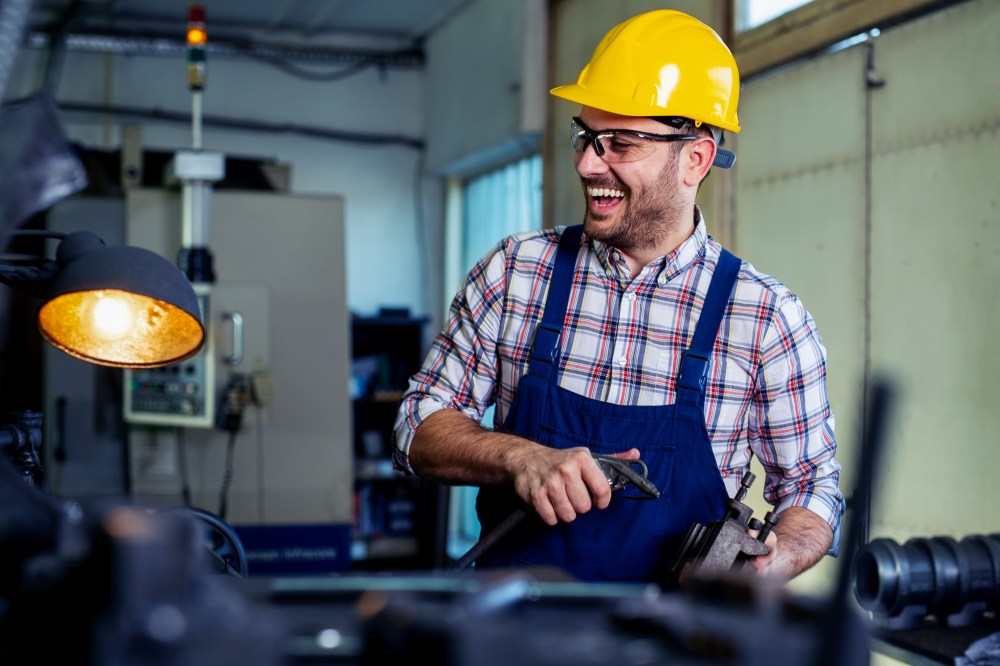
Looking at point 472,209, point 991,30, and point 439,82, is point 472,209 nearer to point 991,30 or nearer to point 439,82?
point 439,82

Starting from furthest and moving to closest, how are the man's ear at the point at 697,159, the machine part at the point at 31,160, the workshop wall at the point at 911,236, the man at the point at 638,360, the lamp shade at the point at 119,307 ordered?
the workshop wall at the point at 911,236, the man's ear at the point at 697,159, the man at the point at 638,360, the lamp shade at the point at 119,307, the machine part at the point at 31,160

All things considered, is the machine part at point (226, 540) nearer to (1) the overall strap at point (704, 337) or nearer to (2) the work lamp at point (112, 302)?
(2) the work lamp at point (112, 302)

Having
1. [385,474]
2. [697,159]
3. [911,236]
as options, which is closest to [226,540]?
[697,159]

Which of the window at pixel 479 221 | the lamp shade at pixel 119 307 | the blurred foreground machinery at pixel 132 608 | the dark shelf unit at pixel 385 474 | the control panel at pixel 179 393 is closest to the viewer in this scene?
the blurred foreground machinery at pixel 132 608

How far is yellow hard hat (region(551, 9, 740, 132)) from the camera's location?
5.70 ft

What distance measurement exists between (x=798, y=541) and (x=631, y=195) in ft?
1.98

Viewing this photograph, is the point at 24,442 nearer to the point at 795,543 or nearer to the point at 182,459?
the point at 795,543

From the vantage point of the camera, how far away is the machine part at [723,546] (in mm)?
1344

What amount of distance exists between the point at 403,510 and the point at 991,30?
3.67 meters

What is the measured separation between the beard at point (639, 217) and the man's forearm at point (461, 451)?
0.38 metres

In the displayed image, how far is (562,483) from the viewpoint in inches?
53.6

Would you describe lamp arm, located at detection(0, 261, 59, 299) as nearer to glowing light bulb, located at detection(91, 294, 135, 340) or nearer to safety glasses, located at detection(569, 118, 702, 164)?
glowing light bulb, located at detection(91, 294, 135, 340)

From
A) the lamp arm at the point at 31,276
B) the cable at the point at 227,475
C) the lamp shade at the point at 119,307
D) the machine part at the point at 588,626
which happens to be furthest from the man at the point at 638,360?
the cable at the point at 227,475

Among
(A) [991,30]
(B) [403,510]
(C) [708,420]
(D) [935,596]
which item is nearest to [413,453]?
(C) [708,420]
